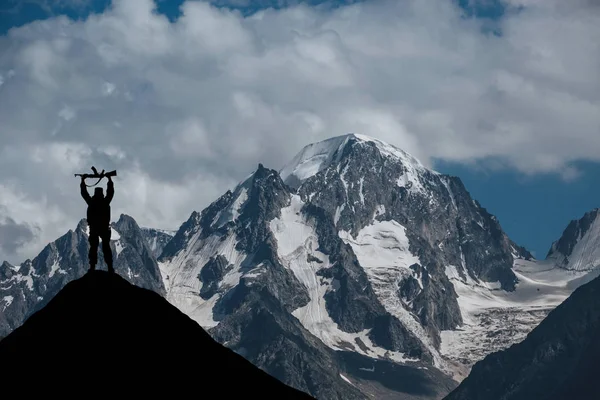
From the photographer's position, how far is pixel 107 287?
64938mm

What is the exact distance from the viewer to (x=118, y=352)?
57.9 m

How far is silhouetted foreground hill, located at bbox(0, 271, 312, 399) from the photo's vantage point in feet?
182

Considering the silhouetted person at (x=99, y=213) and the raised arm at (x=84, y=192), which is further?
the silhouetted person at (x=99, y=213)

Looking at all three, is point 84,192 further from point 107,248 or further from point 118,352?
point 118,352

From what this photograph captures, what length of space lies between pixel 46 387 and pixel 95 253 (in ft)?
57.1

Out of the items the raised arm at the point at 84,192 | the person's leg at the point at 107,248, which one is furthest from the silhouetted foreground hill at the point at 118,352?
the raised arm at the point at 84,192

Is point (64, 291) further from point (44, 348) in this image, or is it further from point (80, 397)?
point (80, 397)

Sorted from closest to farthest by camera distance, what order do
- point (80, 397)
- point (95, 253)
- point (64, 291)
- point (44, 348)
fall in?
point (80, 397) < point (44, 348) < point (64, 291) < point (95, 253)

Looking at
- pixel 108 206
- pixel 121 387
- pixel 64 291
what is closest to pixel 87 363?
pixel 121 387

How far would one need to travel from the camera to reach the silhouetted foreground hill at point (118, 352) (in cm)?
5562

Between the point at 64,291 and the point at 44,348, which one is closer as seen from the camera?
the point at 44,348

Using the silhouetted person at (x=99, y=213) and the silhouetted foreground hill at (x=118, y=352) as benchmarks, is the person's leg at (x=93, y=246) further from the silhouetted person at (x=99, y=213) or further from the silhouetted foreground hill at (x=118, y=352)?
the silhouetted foreground hill at (x=118, y=352)

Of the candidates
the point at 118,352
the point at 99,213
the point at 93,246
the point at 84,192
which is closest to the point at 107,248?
the point at 93,246

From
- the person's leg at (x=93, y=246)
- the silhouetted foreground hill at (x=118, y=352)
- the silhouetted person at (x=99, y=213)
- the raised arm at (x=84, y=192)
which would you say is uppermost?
the raised arm at (x=84, y=192)
